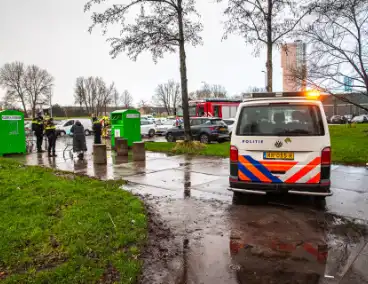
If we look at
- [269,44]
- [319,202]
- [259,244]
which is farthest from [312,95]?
[269,44]

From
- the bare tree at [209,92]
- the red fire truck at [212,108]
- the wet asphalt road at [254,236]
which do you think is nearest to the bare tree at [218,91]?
the bare tree at [209,92]

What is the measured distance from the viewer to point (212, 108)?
27.2 metres

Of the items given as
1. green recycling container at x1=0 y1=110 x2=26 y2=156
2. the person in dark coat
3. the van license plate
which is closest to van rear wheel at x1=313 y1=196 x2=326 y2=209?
the van license plate

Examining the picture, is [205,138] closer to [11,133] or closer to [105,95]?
[11,133]

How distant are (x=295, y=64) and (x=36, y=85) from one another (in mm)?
57493

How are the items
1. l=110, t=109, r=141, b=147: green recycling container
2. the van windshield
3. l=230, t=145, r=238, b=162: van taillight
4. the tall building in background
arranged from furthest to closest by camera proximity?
1. the tall building in background
2. l=110, t=109, r=141, b=147: green recycling container
3. l=230, t=145, r=238, b=162: van taillight
4. the van windshield

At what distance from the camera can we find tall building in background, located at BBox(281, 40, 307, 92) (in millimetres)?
16781

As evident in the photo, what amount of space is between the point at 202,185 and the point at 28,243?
4.23 metres

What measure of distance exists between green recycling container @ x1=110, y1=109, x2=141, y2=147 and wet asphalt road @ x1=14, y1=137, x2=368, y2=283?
694 cm

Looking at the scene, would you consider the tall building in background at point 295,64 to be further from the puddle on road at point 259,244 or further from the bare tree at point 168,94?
the bare tree at point 168,94

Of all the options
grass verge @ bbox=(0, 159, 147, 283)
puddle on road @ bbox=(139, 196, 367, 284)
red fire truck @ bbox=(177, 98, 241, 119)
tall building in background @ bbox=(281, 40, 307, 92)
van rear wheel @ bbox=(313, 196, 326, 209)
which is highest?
tall building in background @ bbox=(281, 40, 307, 92)

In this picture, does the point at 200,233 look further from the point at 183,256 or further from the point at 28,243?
the point at 28,243

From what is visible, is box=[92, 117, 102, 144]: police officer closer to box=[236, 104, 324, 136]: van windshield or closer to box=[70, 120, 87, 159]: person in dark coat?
box=[70, 120, 87, 159]: person in dark coat


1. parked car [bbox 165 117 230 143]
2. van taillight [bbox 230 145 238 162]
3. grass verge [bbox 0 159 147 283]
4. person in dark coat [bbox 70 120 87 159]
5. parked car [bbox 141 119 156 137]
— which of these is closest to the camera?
grass verge [bbox 0 159 147 283]
